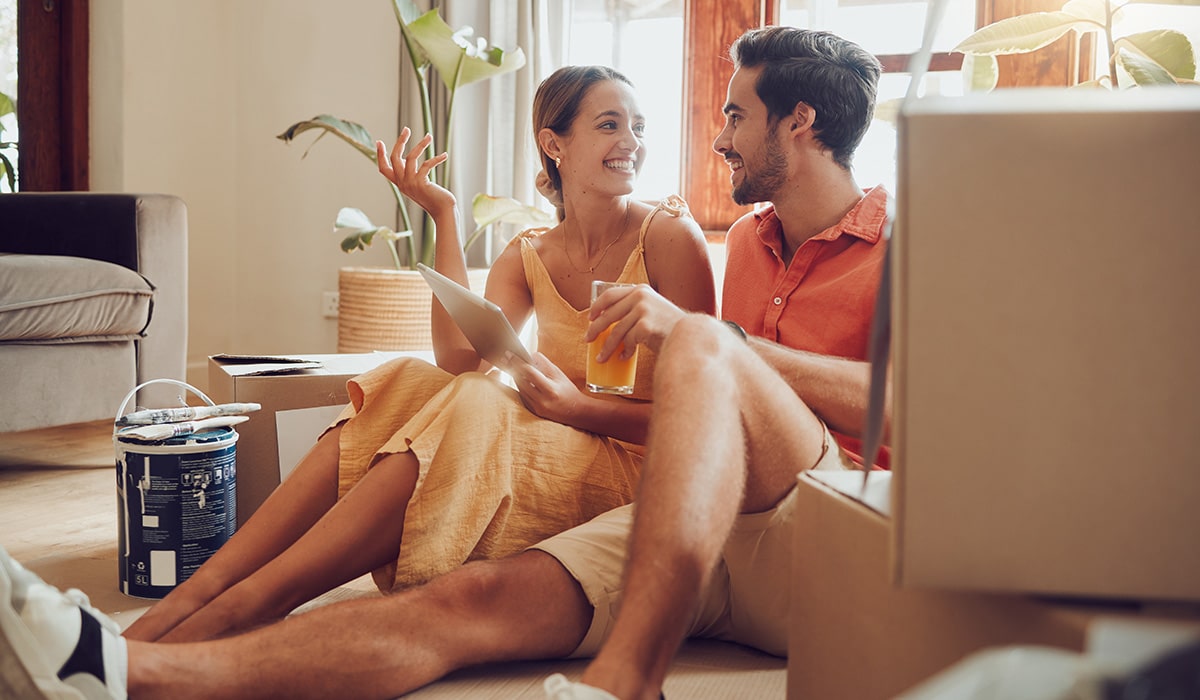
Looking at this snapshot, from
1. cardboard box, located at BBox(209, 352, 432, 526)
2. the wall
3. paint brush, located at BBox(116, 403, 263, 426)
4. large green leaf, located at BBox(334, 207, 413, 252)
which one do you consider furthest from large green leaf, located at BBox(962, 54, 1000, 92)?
the wall

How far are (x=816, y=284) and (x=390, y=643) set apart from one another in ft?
2.62

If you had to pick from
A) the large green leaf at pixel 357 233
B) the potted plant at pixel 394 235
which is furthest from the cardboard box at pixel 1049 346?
the large green leaf at pixel 357 233

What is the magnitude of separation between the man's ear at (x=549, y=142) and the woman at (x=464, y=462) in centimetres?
8

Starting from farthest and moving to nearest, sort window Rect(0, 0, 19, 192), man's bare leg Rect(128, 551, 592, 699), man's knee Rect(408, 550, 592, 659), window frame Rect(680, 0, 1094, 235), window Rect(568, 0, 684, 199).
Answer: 1. window Rect(0, 0, 19, 192)
2. window Rect(568, 0, 684, 199)
3. window frame Rect(680, 0, 1094, 235)
4. man's knee Rect(408, 550, 592, 659)
5. man's bare leg Rect(128, 551, 592, 699)

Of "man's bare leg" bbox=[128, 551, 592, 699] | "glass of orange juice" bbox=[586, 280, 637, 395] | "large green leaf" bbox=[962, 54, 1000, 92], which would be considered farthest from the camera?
"large green leaf" bbox=[962, 54, 1000, 92]

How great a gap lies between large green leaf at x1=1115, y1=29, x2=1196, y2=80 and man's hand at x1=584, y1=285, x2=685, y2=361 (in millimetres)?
1021

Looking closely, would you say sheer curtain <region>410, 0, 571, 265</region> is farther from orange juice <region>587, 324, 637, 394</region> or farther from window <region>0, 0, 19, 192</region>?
Answer: orange juice <region>587, 324, 637, 394</region>

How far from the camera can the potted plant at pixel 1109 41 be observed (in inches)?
63.4

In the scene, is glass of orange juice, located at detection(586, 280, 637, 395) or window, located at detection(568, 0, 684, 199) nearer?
glass of orange juice, located at detection(586, 280, 637, 395)

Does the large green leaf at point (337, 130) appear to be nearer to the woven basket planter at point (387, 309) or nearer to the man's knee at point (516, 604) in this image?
the woven basket planter at point (387, 309)

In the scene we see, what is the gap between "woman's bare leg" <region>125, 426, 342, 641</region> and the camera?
122 cm

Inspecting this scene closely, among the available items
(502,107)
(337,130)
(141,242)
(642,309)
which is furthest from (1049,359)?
(502,107)

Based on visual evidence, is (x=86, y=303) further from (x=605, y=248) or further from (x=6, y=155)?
(x=6, y=155)

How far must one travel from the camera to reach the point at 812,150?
165cm
